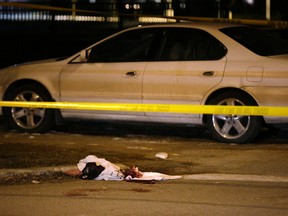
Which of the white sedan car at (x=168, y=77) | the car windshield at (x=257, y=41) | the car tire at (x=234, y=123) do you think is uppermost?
the car windshield at (x=257, y=41)

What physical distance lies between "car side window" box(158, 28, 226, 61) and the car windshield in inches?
9.9

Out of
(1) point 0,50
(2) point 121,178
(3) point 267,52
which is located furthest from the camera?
(1) point 0,50

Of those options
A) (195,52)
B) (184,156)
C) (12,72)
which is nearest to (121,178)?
(184,156)

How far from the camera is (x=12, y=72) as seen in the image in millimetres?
11031

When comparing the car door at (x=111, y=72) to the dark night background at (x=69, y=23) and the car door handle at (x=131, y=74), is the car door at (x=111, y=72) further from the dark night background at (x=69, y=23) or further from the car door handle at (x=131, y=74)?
the dark night background at (x=69, y=23)

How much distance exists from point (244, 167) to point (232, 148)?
1.17m

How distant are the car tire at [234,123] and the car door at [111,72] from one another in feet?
3.43

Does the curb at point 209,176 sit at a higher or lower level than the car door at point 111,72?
lower

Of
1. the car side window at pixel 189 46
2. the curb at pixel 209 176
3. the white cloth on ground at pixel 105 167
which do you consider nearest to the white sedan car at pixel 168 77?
the car side window at pixel 189 46

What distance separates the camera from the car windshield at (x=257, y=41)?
9867 mm

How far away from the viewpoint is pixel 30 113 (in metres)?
10.9

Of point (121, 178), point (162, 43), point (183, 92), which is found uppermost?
point (162, 43)

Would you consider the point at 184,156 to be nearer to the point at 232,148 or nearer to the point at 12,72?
the point at 232,148

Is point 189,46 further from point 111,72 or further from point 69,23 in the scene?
point 69,23
